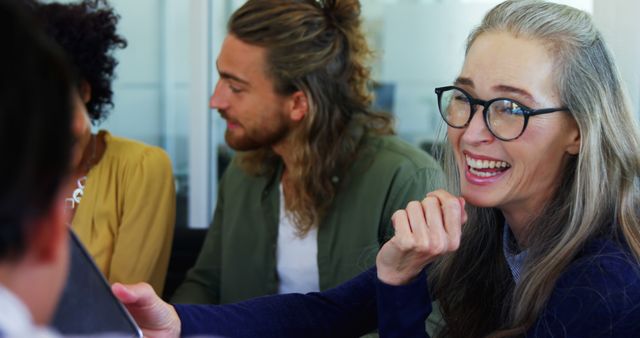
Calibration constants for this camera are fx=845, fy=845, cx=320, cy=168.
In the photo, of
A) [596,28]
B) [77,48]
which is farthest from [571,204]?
[77,48]

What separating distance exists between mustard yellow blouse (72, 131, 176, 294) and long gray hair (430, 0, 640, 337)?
1.09 meters

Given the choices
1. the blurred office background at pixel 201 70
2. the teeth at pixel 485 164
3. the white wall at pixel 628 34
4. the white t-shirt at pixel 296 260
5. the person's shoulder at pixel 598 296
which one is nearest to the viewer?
the person's shoulder at pixel 598 296

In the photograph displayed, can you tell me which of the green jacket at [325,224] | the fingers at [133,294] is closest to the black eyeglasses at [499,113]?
the fingers at [133,294]

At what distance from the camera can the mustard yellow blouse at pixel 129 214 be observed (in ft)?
7.75

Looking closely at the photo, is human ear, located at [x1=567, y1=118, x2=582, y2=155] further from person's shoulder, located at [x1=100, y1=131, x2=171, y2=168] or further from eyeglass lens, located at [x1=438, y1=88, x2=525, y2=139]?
person's shoulder, located at [x1=100, y1=131, x2=171, y2=168]

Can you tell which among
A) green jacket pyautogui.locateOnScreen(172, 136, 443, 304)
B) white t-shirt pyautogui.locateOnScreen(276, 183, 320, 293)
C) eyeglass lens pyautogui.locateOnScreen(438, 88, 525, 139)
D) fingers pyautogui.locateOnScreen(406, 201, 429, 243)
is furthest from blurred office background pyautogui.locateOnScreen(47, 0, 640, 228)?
fingers pyautogui.locateOnScreen(406, 201, 429, 243)

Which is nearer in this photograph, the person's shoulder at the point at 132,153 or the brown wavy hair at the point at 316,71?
the person's shoulder at the point at 132,153

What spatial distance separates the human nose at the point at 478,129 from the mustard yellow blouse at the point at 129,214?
1.16m

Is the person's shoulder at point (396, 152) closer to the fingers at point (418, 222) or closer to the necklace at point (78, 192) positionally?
the necklace at point (78, 192)

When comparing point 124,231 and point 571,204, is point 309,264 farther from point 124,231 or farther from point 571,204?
point 571,204

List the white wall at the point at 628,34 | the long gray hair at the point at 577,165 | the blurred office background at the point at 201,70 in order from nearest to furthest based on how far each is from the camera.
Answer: the long gray hair at the point at 577,165 < the white wall at the point at 628,34 < the blurred office background at the point at 201,70

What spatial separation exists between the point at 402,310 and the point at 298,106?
50.2 inches

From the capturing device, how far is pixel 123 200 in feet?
7.95

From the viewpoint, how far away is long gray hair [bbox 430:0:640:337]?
147cm
